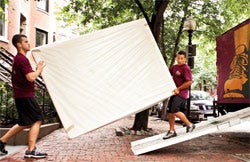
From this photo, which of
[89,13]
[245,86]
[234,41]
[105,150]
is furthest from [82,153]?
[89,13]

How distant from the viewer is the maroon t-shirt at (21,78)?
251 inches

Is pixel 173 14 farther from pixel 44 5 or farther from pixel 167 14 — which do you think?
pixel 44 5

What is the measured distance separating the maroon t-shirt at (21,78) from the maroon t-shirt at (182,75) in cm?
289

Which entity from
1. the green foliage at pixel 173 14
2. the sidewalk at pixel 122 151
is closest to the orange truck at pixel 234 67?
the sidewalk at pixel 122 151

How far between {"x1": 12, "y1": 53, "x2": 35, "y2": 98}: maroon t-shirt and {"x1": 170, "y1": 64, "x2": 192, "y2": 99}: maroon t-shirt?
2892 mm

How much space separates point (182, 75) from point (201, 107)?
12.6 metres

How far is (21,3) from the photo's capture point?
20.4 meters

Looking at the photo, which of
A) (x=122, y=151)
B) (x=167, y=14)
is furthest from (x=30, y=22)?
(x=122, y=151)

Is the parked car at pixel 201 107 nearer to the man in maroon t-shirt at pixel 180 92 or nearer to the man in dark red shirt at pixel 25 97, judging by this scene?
the man in maroon t-shirt at pixel 180 92

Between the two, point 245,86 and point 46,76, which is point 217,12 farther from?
point 46,76

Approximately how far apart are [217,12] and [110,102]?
10717mm

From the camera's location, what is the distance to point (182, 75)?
7656 mm

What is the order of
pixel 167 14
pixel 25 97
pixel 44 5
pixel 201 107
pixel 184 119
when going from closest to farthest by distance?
pixel 25 97
pixel 184 119
pixel 167 14
pixel 201 107
pixel 44 5

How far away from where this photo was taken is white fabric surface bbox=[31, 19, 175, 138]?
21.8 feet
